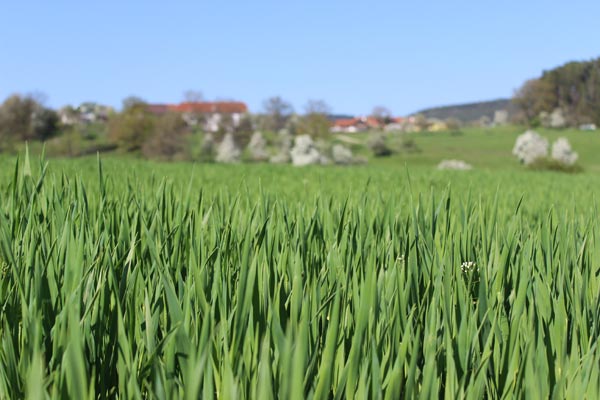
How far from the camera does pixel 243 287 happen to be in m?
1.12

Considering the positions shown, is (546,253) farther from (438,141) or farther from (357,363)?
(438,141)

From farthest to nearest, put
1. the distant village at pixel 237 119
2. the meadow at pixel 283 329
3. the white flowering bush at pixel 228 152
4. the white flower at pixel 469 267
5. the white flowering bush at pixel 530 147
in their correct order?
the distant village at pixel 237 119 < the white flowering bush at pixel 228 152 < the white flowering bush at pixel 530 147 < the white flower at pixel 469 267 < the meadow at pixel 283 329

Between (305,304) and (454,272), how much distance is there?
22.4 inches

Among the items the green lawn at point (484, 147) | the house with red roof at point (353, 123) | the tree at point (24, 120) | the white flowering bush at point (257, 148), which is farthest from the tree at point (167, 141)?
the house with red roof at point (353, 123)

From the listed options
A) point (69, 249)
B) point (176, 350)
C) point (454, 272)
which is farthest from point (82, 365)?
point (454, 272)

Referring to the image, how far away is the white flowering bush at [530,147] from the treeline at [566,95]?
3018 centimetres

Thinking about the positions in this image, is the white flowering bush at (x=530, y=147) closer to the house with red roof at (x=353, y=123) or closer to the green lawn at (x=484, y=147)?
the green lawn at (x=484, y=147)

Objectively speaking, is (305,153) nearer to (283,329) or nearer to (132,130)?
(132,130)

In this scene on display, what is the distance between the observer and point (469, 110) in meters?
150

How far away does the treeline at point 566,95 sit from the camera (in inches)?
3477

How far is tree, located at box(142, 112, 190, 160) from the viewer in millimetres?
59375

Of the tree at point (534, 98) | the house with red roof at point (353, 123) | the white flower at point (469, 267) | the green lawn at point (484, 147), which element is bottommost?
the green lawn at point (484, 147)

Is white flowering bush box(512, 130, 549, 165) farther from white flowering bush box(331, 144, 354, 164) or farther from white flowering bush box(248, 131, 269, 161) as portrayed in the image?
white flowering bush box(248, 131, 269, 161)

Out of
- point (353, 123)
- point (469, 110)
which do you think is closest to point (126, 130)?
point (353, 123)
